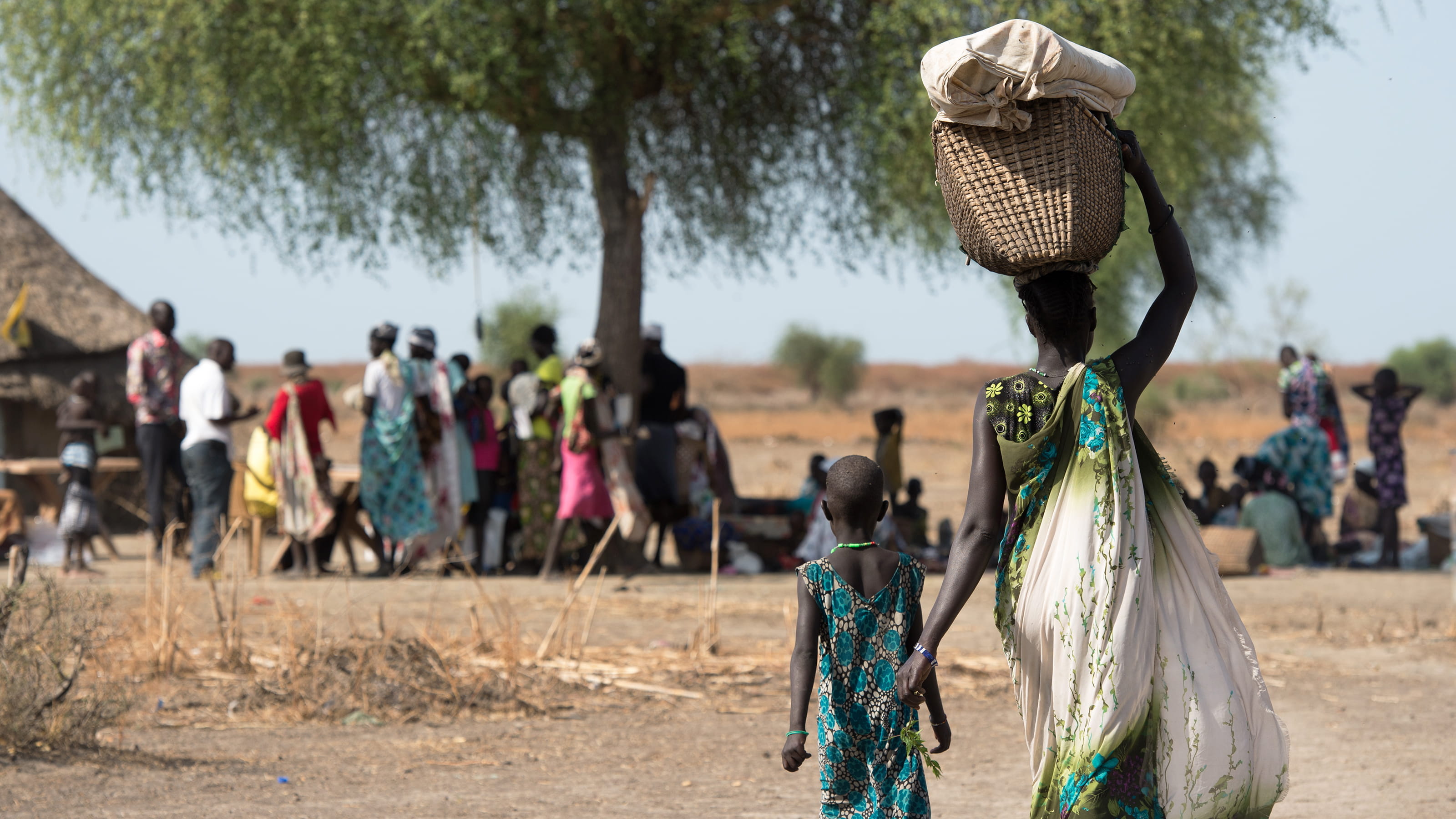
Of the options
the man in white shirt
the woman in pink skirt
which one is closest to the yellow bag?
the man in white shirt

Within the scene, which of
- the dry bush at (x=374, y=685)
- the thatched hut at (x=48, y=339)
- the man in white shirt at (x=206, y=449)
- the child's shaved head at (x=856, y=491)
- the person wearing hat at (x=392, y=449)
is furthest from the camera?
the thatched hut at (x=48, y=339)

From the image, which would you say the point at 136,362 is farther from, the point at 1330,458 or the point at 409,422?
the point at 1330,458

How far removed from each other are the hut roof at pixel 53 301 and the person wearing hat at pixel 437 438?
607cm

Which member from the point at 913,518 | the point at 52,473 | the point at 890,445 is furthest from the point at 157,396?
the point at 913,518

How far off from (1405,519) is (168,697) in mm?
14446

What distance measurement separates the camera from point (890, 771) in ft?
11.0

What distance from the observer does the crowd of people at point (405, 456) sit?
1005 centimetres

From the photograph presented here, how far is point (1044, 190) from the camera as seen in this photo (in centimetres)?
304

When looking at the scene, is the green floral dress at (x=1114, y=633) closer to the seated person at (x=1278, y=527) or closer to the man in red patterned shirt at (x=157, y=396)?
the man in red patterned shirt at (x=157, y=396)

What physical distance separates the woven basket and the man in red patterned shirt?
27.9 feet

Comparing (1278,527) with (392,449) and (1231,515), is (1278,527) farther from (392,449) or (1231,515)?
(392,449)

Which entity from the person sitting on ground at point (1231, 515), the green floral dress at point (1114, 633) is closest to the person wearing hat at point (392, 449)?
the person sitting on ground at point (1231, 515)

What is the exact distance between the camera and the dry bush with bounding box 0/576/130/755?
501cm

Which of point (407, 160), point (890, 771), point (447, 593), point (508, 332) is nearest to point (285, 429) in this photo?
point (447, 593)
